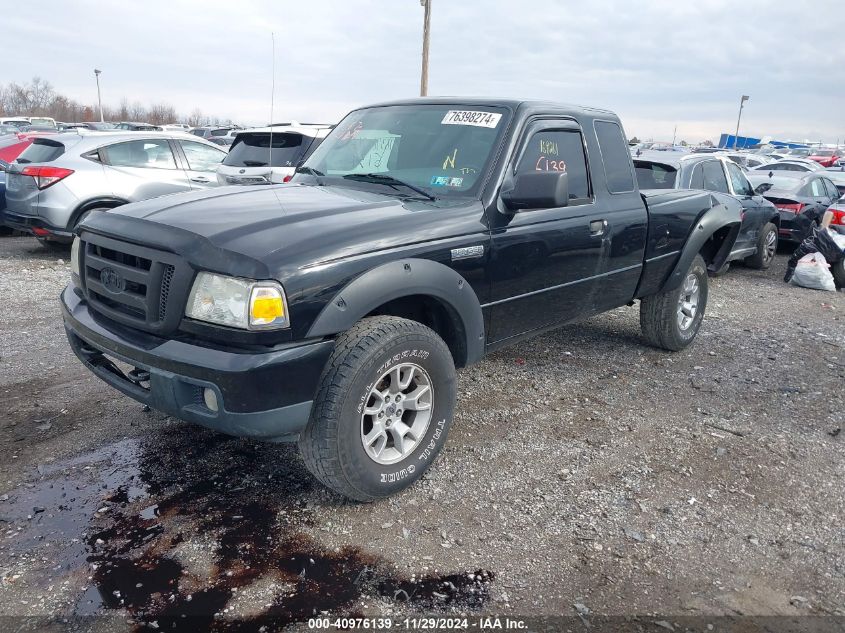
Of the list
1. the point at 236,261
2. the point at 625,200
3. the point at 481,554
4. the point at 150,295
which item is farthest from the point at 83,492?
the point at 625,200

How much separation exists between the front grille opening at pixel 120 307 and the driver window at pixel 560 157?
6.96ft

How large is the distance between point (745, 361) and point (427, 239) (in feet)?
12.2

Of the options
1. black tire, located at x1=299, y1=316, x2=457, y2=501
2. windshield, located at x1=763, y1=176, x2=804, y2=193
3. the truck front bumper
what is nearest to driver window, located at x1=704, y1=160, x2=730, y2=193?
windshield, located at x1=763, y1=176, x2=804, y2=193

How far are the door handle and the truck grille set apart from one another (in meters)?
2.55

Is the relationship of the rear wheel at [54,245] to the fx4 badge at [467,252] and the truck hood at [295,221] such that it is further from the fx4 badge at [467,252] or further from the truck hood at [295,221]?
the fx4 badge at [467,252]

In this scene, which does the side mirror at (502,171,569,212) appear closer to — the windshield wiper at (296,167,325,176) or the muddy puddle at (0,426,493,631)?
the windshield wiper at (296,167,325,176)

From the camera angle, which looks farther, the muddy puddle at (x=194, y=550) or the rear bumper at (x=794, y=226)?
the rear bumper at (x=794, y=226)

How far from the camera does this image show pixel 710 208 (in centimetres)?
550

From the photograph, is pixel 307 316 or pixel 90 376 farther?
pixel 90 376

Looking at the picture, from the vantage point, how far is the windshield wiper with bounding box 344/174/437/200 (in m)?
3.64

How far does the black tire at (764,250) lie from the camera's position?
9.75 meters

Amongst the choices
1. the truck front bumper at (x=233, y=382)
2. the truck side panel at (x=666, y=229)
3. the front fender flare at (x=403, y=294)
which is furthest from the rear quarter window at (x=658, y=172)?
the truck front bumper at (x=233, y=382)

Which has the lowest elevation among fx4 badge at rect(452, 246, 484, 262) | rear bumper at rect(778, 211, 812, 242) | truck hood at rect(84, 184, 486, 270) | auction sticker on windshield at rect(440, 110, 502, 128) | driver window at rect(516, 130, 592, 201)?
rear bumper at rect(778, 211, 812, 242)

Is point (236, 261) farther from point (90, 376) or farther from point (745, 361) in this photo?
point (745, 361)
